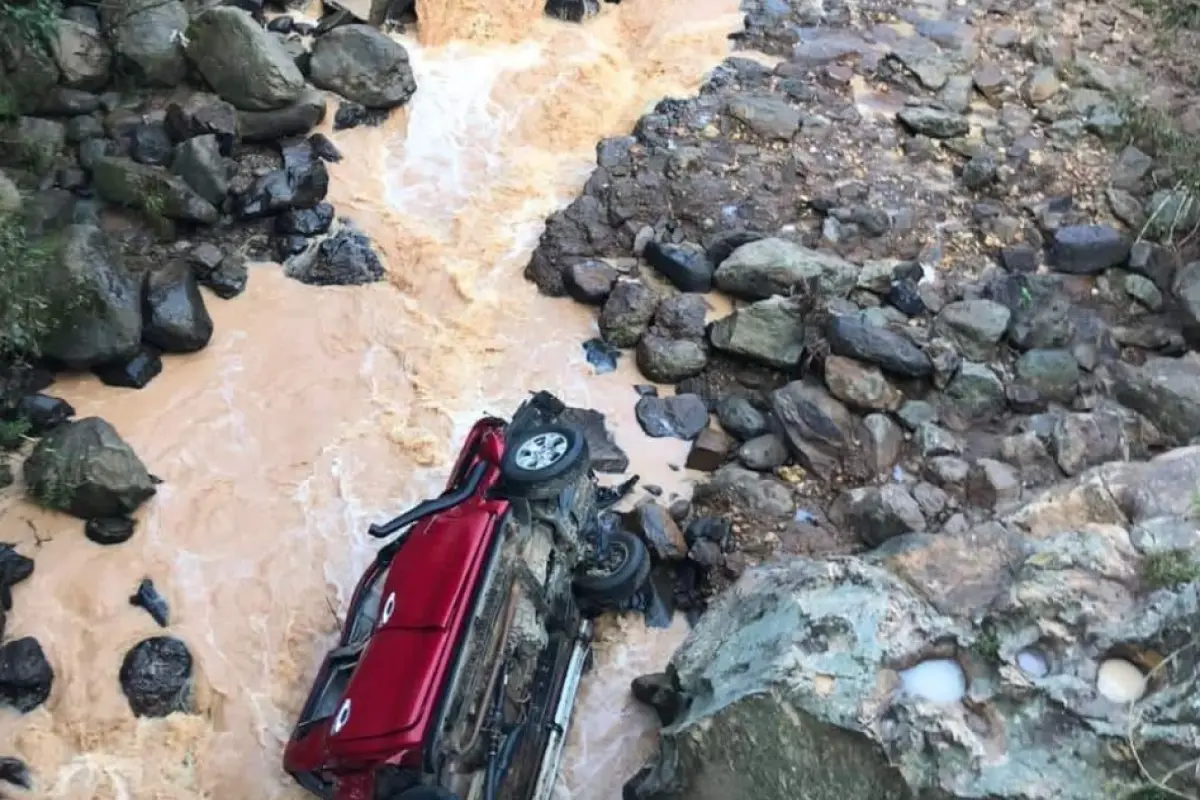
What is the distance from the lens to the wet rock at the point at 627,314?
899cm

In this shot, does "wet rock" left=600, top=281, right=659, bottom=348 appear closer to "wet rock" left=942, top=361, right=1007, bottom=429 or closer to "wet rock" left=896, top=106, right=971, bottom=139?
"wet rock" left=942, top=361, right=1007, bottom=429

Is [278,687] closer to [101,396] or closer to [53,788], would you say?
[53,788]

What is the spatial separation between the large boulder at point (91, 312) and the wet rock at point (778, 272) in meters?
4.59

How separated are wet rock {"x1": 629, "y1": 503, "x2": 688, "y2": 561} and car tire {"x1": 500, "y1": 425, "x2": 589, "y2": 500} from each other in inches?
49.1

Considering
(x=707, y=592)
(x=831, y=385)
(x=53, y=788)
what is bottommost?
(x=53, y=788)

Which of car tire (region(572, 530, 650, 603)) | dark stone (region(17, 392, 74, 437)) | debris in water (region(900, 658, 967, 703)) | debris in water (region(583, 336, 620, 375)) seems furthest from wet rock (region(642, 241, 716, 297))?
debris in water (region(900, 658, 967, 703))

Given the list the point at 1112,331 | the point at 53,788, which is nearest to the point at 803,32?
the point at 1112,331

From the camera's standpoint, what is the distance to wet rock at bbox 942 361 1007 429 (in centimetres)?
825

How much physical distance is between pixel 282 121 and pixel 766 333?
4997mm

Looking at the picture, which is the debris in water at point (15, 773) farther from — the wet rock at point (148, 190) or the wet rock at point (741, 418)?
the wet rock at point (741, 418)

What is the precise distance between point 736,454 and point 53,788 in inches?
187

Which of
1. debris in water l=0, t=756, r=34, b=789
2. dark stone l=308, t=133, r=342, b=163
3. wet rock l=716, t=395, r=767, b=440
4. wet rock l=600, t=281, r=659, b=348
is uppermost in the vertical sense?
dark stone l=308, t=133, r=342, b=163

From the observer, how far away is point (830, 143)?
10.7m

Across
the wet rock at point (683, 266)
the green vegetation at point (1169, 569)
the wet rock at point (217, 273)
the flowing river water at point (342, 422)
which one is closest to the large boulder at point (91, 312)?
the flowing river water at point (342, 422)
